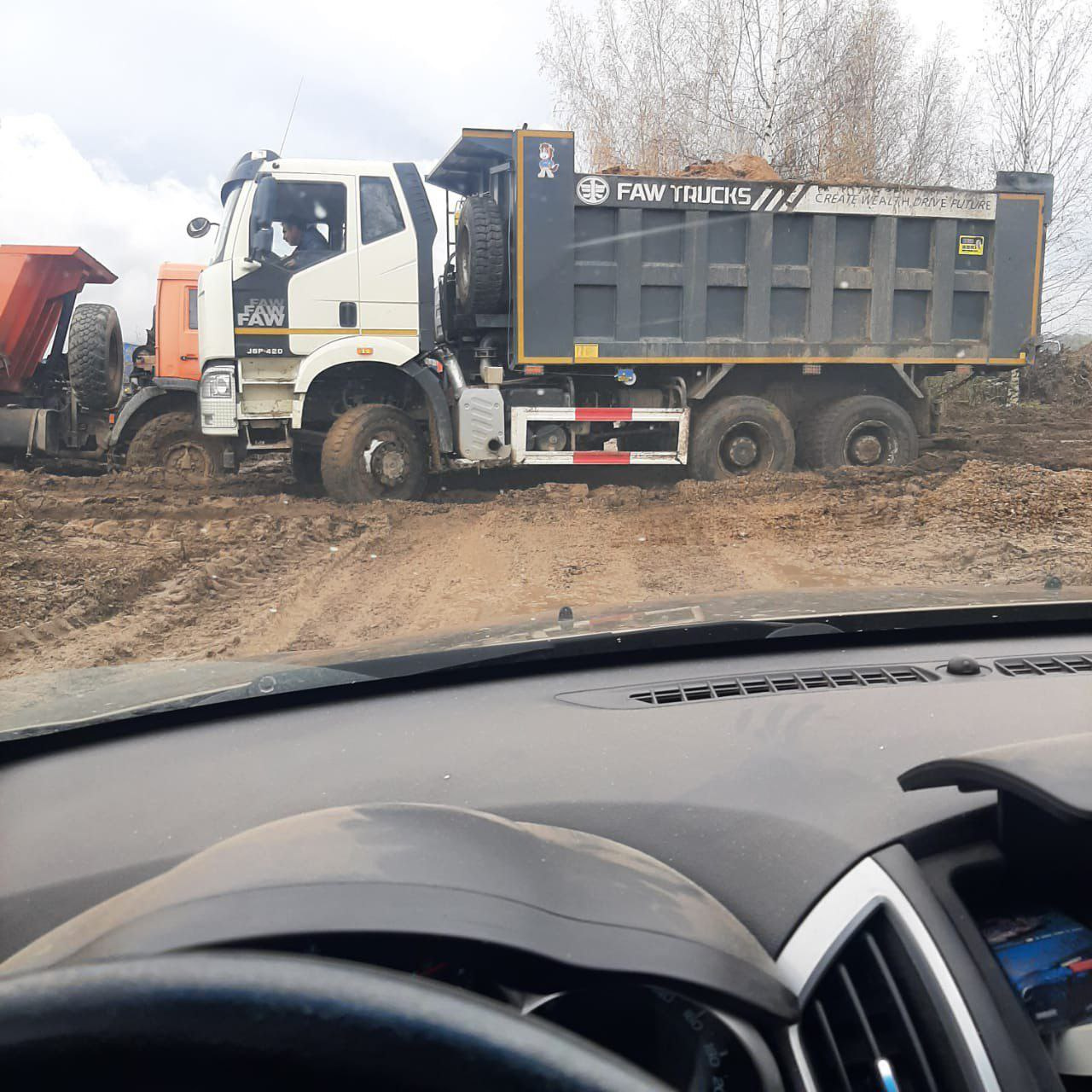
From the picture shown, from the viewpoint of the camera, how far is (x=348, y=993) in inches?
29.7

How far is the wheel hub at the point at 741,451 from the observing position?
9984 millimetres

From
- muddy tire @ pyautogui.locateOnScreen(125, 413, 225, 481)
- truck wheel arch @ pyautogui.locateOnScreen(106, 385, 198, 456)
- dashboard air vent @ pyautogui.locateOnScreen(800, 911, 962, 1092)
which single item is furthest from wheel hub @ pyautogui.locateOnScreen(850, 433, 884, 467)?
dashboard air vent @ pyautogui.locateOnScreen(800, 911, 962, 1092)

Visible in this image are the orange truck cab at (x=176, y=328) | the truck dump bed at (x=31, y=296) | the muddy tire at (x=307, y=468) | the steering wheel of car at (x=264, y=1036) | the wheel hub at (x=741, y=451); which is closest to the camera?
the steering wheel of car at (x=264, y=1036)

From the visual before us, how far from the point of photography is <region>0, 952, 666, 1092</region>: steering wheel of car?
0.71 metres

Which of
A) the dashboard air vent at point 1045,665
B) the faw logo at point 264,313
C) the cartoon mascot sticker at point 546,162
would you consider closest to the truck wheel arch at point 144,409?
the faw logo at point 264,313

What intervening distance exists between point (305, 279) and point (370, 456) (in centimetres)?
169

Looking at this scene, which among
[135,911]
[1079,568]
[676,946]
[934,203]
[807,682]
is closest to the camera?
[135,911]

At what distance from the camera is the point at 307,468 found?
1049cm

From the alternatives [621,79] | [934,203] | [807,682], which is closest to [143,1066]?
[807,682]

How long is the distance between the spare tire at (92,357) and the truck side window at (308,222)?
4.94m

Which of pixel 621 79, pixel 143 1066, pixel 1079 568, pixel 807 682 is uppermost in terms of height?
pixel 621 79

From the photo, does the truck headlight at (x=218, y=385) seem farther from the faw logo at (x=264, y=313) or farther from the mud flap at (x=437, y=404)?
the mud flap at (x=437, y=404)

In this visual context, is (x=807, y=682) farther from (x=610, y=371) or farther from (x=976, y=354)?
(x=976, y=354)

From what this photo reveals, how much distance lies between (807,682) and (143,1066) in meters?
1.60
